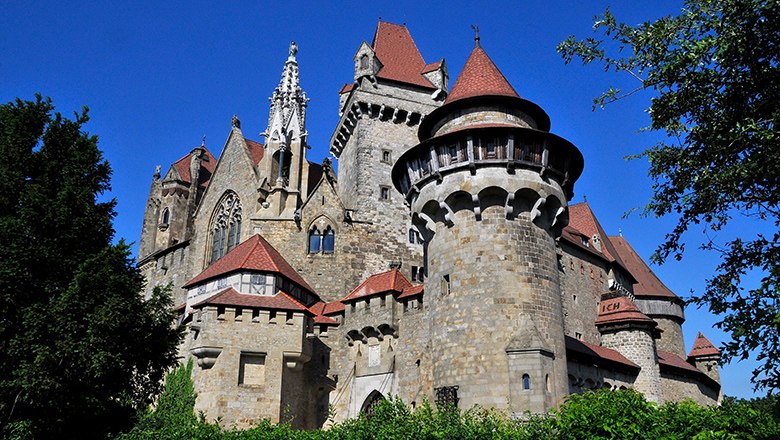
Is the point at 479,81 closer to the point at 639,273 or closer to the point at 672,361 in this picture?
the point at 672,361

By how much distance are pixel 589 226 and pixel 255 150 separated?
22401mm

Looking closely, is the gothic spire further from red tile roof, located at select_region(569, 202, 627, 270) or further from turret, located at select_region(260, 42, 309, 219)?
red tile roof, located at select_region(569, 202, 627, 270)

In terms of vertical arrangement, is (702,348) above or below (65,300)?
above

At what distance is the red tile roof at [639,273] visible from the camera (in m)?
45.6

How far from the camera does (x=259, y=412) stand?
25.2 meters

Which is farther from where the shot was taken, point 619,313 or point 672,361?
point 672,361

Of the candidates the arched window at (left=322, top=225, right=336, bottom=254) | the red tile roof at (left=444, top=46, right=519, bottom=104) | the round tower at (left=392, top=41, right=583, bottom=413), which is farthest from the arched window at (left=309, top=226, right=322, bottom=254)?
the red tile roof at (left=444, top=46, right=519, bottom=104)

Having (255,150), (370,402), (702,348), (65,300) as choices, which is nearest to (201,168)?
(255,150)

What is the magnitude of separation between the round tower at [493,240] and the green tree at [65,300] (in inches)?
335

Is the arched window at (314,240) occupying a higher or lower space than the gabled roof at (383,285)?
higher

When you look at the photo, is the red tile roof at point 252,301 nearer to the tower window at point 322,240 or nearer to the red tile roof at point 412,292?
the red tile roof at point 412,292

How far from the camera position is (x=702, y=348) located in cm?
4612

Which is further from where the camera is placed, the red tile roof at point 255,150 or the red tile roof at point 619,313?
the red tile roof at point 255,150

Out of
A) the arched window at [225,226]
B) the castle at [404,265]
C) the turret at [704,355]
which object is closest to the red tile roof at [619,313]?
the castle at [404,265]
